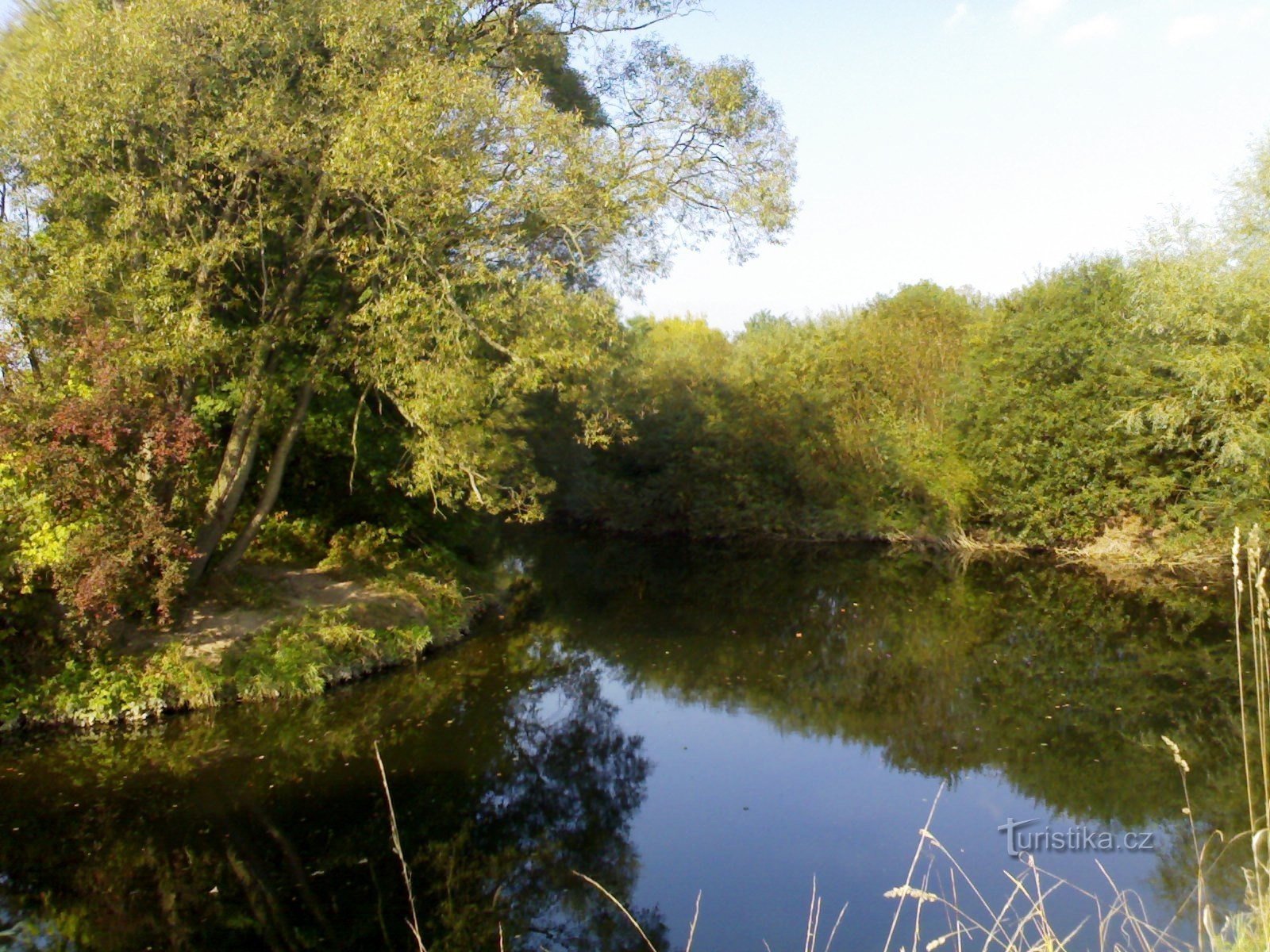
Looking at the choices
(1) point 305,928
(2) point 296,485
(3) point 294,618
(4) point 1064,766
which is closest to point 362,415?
(2) point 296,485

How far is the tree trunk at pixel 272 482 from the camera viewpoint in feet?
48.9

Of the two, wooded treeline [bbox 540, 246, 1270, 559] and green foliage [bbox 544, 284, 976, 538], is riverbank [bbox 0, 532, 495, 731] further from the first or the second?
green foliage [bbox 544, 284, 976, 538]

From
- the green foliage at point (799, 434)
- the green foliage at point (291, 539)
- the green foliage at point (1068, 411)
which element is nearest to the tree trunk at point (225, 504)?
the green foliage at point (291, 539)

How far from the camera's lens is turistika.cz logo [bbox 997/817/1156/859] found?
27.0 ft

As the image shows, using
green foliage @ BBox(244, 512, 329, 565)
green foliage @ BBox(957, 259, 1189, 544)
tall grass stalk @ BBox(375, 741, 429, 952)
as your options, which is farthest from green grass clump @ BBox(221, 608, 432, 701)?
green foliage @ BBox(957, 259, 1189, 544)

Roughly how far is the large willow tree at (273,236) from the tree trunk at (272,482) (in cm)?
5

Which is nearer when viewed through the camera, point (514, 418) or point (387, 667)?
point (387, 667)

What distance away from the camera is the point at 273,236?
14492 mm

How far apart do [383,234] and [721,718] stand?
24.8 feet

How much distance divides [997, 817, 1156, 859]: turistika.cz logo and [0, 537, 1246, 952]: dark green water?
8cm

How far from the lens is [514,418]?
57.9ft

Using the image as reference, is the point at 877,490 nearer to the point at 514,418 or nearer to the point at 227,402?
the point at 514,418

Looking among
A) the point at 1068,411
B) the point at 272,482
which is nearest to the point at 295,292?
the point at 272,482

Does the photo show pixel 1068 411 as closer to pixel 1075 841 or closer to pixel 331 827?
pixel 1075 841
